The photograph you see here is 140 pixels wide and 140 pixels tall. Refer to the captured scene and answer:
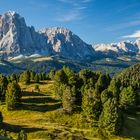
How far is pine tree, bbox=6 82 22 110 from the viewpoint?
150m

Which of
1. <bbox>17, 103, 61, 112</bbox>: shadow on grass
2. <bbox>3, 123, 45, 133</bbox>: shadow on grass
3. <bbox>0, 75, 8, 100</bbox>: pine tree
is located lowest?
<bbox>3, 123, 45, 133</bbox>: shadow on grass

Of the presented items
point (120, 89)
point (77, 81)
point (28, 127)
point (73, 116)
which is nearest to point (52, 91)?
point (77, 81)

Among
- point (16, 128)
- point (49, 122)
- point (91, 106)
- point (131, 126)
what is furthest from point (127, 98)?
point (16, 128)

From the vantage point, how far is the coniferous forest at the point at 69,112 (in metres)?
123

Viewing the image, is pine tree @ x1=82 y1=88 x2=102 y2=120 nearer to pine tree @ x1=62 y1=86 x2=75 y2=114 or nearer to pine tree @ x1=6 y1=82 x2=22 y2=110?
pine tree @ x1=62 y1=86 x2=75 y2=114

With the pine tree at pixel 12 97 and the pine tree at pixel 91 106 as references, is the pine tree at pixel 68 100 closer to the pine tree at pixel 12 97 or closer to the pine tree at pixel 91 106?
the pine tree at pixel 91 106

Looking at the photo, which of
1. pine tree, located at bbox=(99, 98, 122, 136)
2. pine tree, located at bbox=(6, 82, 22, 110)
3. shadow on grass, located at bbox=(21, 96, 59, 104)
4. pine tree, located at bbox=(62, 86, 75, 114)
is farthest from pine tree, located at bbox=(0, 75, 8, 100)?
pine tree, located at bbox=(99, 98, 122, 136)

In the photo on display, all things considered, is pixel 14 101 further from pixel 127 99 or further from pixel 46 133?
pixel 127 99

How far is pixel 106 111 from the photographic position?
135 metres

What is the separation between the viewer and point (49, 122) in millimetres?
134125

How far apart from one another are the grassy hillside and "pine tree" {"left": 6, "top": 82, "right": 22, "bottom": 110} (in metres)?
2.70

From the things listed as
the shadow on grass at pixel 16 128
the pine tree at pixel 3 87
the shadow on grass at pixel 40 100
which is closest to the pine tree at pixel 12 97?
the shadow on grass at pixel 40 100

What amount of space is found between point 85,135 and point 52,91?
67.3 metres

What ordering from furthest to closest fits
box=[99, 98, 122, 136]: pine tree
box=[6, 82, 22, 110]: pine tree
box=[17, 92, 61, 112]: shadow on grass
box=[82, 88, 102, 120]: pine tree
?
box=[17, 92, 61, 112]: shadow on grass < box=[6, 82, 22, 110]: pine tree < box=[82, 88, 102, 120]: pine tree < box=[99, 98, 122, 136]: pine tree
